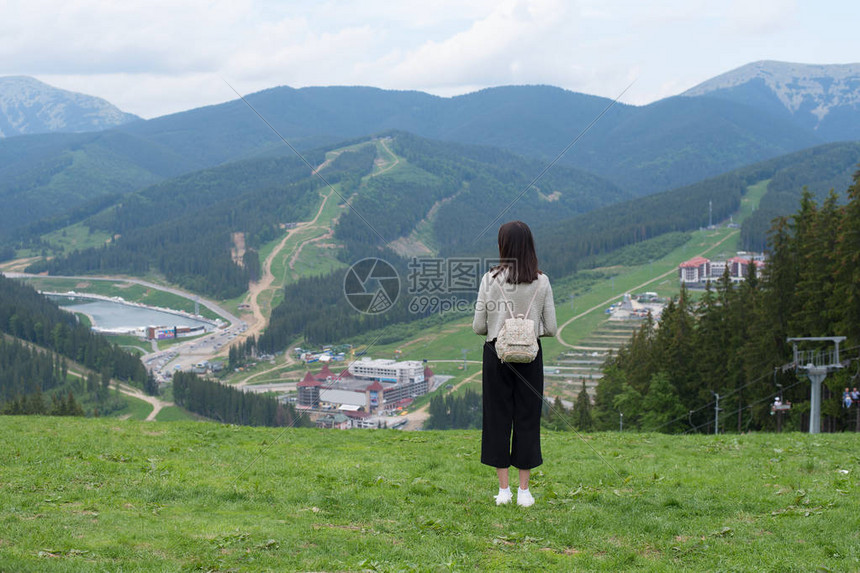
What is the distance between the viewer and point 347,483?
30.4ft

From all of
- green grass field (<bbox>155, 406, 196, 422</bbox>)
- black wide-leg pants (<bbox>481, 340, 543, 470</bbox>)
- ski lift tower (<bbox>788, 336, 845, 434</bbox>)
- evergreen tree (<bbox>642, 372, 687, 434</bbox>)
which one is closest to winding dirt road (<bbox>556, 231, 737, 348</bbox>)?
green grass field (<bbox>155, 406, 196, 422</bbox>)

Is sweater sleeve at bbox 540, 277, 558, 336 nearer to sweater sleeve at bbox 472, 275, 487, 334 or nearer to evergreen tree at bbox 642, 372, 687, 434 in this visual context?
sweater sleeve at bbox 472, 275, 487, 334

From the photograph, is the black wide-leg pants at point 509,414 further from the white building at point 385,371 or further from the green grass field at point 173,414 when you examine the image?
the green grass field at point 173,414

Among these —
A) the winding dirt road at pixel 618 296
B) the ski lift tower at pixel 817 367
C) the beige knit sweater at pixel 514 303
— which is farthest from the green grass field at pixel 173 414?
the beige knit sweater at pixel 514 303

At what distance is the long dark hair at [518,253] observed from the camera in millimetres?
7449

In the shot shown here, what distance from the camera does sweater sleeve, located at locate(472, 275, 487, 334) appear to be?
7.63 metres

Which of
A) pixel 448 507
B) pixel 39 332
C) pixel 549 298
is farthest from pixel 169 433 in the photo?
pixel 39 332

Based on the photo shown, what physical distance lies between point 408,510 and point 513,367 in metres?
2.04

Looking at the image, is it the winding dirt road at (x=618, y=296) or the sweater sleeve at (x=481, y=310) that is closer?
the sweater sleeve at (x=481, y=310)

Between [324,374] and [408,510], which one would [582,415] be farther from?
[324,374]

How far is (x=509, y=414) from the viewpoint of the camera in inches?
311

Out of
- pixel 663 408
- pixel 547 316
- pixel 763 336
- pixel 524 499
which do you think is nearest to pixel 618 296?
pixel 663 408

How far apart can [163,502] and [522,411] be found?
4.44 m

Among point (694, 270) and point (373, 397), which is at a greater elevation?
point (694, 270)
